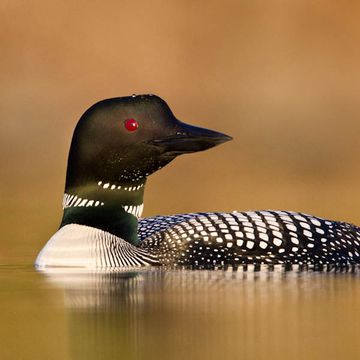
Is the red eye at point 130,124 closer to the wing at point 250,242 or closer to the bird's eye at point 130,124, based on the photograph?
the bird's eye at point 130,124

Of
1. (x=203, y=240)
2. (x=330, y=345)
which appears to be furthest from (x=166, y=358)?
(x=203, y=240)

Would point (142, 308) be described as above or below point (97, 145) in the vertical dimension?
below

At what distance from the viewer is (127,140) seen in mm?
7168

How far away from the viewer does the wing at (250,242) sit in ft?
23.3

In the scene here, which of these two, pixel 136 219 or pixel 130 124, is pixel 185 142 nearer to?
pixel 130 124

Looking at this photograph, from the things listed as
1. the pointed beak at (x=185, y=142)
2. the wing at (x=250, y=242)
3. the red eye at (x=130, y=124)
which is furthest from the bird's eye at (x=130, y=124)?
the wing at (x=250, y=242)

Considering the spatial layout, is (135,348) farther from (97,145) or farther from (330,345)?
(97,145)

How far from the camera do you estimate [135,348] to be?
3.63 meters

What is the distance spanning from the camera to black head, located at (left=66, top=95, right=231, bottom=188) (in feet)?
23.5

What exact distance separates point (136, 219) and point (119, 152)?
446 millimetres

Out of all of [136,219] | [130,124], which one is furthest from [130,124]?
[136,219]

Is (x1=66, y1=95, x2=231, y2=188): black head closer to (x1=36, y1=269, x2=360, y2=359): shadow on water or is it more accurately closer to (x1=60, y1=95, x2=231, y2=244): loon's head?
(x1=60, y1=95, x2=231, y2=244): loon's head

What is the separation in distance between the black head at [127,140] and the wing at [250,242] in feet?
1.43

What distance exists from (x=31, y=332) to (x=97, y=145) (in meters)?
3.03
